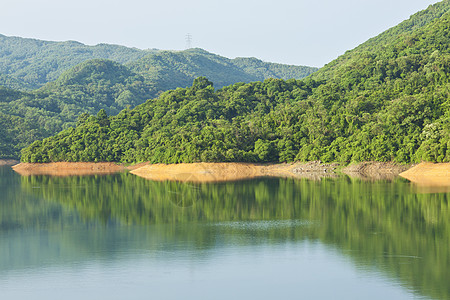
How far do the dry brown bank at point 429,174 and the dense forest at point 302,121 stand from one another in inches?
52.4

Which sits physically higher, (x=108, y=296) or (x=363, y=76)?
(x=363, y=76)

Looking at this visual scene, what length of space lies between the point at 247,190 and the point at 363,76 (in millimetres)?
96934

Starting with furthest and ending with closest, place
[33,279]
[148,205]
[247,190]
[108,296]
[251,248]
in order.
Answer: [247,190]
[148,205]
[251,248]
[33,279]
[108,296]

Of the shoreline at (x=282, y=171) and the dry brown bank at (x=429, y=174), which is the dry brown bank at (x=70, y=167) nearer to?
the shoreline at (x=282, y=171)

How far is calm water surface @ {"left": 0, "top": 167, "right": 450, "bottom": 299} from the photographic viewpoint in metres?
29.7

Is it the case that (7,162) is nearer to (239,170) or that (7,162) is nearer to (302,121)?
(239,170)

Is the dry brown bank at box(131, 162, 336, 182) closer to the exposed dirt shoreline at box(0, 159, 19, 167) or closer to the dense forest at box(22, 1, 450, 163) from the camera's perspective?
the dense forest at box(22, 1, 450, 163)

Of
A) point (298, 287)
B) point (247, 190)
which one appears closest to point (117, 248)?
point (298, 287)

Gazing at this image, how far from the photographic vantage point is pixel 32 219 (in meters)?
55.6

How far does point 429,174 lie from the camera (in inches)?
3386

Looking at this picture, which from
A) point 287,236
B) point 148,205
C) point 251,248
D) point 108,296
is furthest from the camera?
point 148,205

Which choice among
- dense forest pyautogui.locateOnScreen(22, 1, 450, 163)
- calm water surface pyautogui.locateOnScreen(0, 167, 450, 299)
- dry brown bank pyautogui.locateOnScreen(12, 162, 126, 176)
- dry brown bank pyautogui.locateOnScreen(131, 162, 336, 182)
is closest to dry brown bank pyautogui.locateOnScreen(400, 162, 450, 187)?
dense forest pyautogui.locateOnScreen(22, 1, 450, 163)

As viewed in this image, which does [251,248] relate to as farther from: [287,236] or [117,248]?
[117,248]

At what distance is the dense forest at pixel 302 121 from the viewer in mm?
102250
